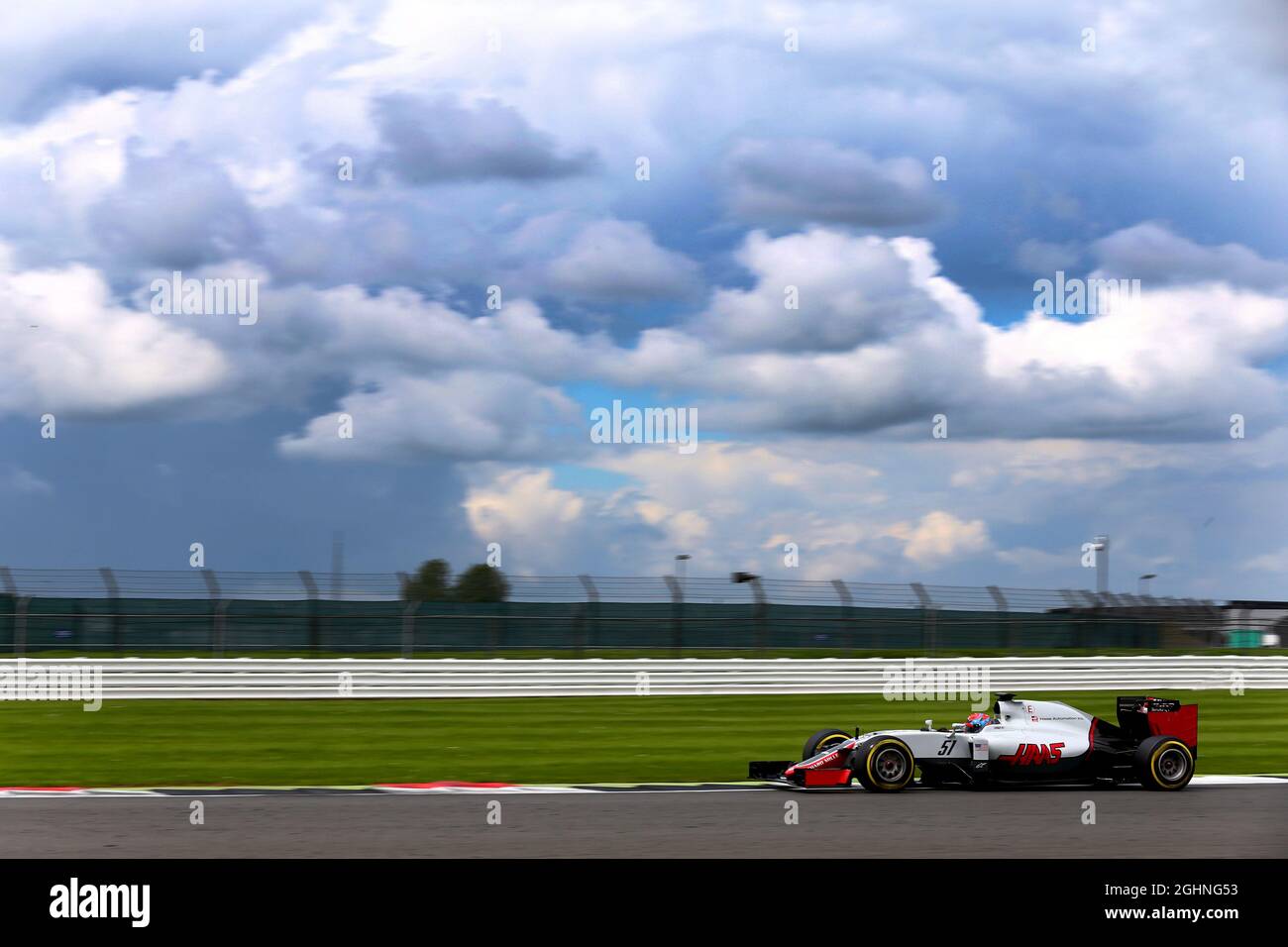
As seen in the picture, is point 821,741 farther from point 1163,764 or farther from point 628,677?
point 628,677

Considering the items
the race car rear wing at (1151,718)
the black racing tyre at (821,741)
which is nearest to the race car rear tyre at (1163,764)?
the race car rear wing at (1151,718)

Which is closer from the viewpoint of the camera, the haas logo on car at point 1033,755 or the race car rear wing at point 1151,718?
the haas logo on car at point 1033,755

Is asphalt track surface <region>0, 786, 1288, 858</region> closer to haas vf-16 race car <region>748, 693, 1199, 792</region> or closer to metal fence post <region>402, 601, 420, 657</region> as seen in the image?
haas vf-16 race car <region>748, 693, 1199, 792</region>

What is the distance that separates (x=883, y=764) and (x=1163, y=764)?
2258 millimetres

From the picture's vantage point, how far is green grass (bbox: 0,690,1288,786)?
1311 cm

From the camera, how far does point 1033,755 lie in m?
11.1

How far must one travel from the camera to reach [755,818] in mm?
9461

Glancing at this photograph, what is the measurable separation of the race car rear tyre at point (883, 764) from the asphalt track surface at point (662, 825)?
131 millimetres

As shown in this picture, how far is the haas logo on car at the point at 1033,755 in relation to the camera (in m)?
11.1

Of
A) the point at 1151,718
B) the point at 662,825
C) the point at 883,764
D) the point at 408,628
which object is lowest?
the point at 662,825

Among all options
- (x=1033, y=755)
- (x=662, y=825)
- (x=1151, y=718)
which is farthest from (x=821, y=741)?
(x=662, y=825)

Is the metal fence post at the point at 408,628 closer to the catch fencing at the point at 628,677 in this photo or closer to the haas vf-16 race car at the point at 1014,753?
the catch fencing at the point at 628,677

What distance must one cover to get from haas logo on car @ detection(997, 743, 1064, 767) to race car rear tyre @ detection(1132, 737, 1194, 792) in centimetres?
68

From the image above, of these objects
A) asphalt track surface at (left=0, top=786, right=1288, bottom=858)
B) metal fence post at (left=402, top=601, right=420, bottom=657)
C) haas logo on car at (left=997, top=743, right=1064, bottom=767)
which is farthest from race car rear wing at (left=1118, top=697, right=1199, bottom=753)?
metal fence post at (left=402, top=601, right=420, bottom=657)
